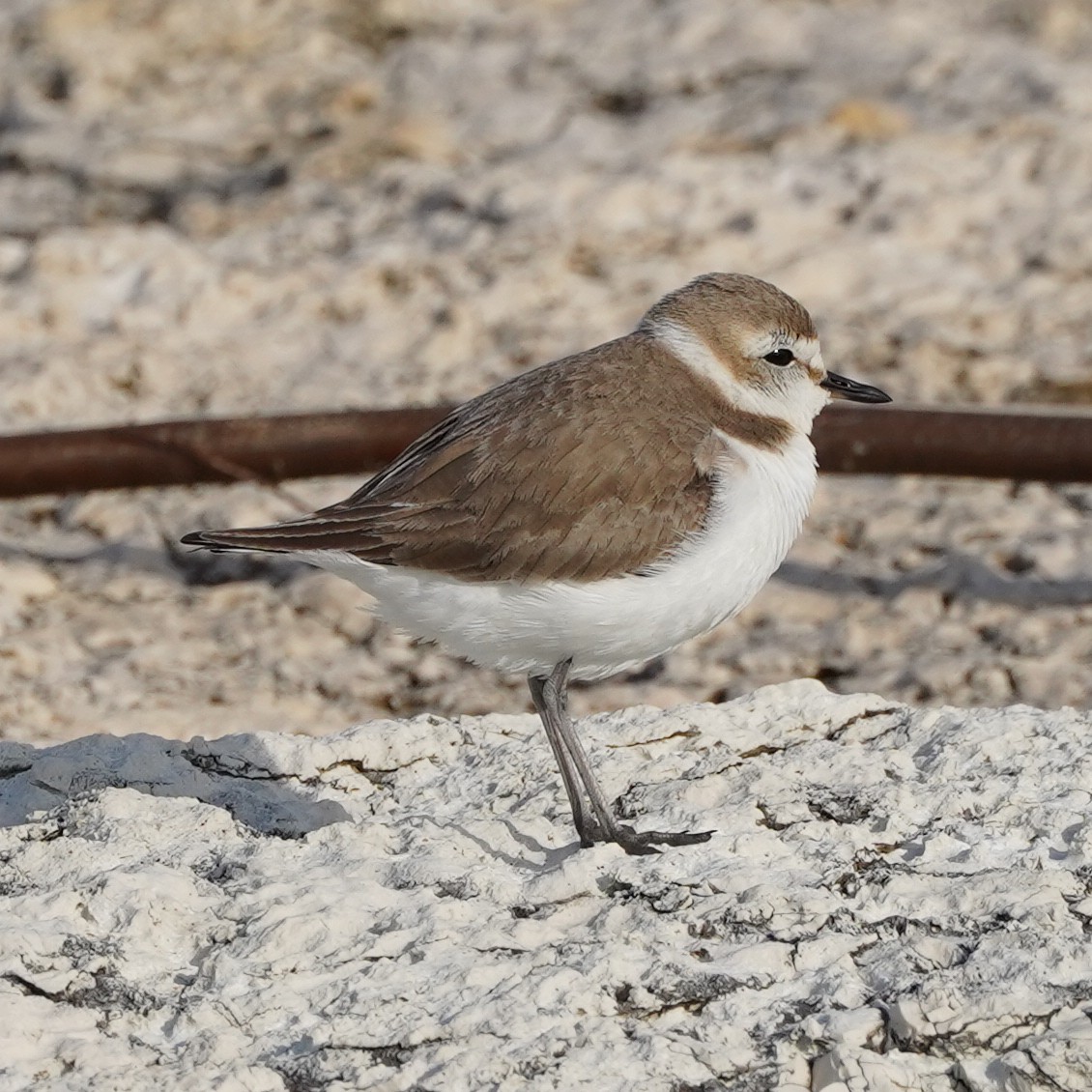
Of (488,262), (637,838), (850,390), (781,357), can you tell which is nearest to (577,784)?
(637,838)

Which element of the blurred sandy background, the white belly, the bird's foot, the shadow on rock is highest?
the white belly

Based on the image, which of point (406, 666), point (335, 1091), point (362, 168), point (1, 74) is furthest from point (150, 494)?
point (335, 1091)

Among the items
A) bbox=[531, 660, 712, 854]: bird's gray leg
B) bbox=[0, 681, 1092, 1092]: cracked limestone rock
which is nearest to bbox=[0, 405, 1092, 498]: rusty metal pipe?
bbox=[0, 681, 1092, 1092]: cracked limestone rock

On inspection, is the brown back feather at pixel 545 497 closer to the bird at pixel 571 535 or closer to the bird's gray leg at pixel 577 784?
the bird at pixel 571 535

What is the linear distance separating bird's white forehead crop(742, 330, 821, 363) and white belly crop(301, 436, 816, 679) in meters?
0.43

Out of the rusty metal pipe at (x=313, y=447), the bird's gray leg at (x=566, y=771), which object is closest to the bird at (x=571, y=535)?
the bird's gray leg at (x=566, y=771)

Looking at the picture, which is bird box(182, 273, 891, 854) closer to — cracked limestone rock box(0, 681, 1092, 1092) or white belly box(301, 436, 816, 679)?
white belly box(301, 436, 816, 679)

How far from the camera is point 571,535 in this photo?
418 centimetres

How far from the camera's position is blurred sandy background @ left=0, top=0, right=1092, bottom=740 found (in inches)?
245

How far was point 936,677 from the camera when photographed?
5.98 meters

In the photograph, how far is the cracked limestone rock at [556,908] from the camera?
3275 millimetres

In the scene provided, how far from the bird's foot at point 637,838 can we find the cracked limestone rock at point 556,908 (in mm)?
48

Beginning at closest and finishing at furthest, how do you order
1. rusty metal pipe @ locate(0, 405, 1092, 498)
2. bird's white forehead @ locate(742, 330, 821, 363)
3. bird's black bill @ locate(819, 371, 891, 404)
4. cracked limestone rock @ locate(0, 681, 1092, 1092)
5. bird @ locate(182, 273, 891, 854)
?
1. cracked limestone rock @ locate(0, 681, 1092, 1092)
2. bird @ locate(182, 273, 891, 854)
3. bird's white forehead @ locate(742, 330, 821, 363)
4. bird's black bill @ locate(819, 371, 891, 404)
5. rusty metal pipe @ locate(0, 405, 1092, 498)

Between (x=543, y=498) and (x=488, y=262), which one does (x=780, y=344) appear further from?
(x=488, y=262)
